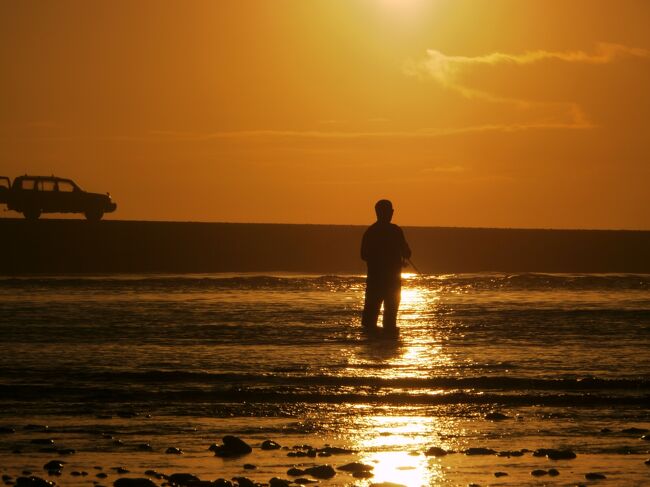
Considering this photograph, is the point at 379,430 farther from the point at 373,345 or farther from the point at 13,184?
the point at 13,184

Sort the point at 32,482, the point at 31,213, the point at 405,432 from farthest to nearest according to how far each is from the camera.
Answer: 1. the point at 31,213
2. the point at 405,432
3. the point at 32,482

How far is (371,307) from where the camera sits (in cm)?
2083

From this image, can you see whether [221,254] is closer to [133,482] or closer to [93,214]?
[93,214]

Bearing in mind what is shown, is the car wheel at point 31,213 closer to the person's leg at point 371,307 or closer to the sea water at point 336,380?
the sea water at point 336,380

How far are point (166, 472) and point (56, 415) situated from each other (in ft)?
9.17

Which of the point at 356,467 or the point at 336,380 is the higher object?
the point at 336,380

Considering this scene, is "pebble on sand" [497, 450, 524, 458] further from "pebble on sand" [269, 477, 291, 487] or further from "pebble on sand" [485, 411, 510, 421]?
"pebble on sand" [269, 477, 291, 487]

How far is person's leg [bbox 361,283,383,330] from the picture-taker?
2070 cm

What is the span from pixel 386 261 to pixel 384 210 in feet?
2.79

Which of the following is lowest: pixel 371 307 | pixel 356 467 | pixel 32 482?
pixel 32 482

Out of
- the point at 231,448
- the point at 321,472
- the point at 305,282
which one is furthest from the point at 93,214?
the point at 321,472

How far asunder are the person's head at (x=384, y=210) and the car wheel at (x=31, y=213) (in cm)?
3444

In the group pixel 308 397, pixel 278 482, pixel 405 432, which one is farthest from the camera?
pixel 308 397

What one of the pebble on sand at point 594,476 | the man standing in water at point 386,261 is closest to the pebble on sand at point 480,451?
the pebble on sand at point 594,476
